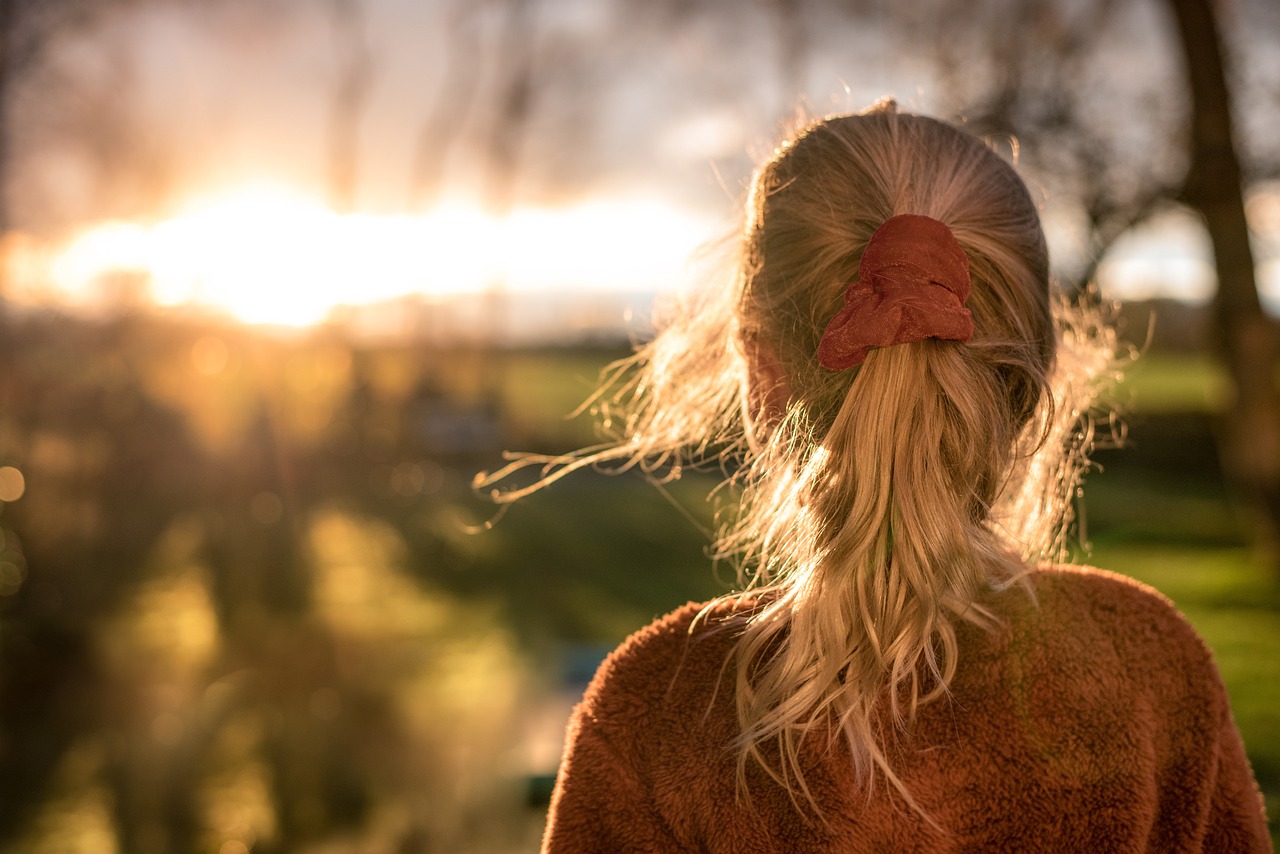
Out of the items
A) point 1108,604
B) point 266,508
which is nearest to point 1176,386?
point 266,508

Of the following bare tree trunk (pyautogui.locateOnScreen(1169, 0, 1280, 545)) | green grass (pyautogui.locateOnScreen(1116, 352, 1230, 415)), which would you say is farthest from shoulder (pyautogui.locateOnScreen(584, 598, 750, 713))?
green grass (pyautogui.locateOnScreen(1116, 352, 1230, 415))

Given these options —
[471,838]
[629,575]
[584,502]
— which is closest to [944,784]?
[471,838]

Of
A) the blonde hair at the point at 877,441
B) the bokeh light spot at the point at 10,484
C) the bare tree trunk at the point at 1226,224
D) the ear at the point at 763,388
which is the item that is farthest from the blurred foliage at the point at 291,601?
the bare tree trunk at the point at 1226,224

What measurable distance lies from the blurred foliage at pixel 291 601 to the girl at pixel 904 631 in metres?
0.43

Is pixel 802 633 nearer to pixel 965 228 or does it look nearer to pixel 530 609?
pixel 965 228

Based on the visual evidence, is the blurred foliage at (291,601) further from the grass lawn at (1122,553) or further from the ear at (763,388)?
the ear at (763,388)

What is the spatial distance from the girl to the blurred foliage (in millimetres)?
433

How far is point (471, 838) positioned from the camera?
4.03 m

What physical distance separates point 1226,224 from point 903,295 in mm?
5842

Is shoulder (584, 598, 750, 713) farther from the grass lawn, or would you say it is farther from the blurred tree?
the blurred tree

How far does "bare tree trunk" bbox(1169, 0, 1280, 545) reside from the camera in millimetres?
5934

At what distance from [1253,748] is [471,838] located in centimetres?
292

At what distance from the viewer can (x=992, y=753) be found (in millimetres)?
1090

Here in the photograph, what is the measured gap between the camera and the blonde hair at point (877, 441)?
1.09m
